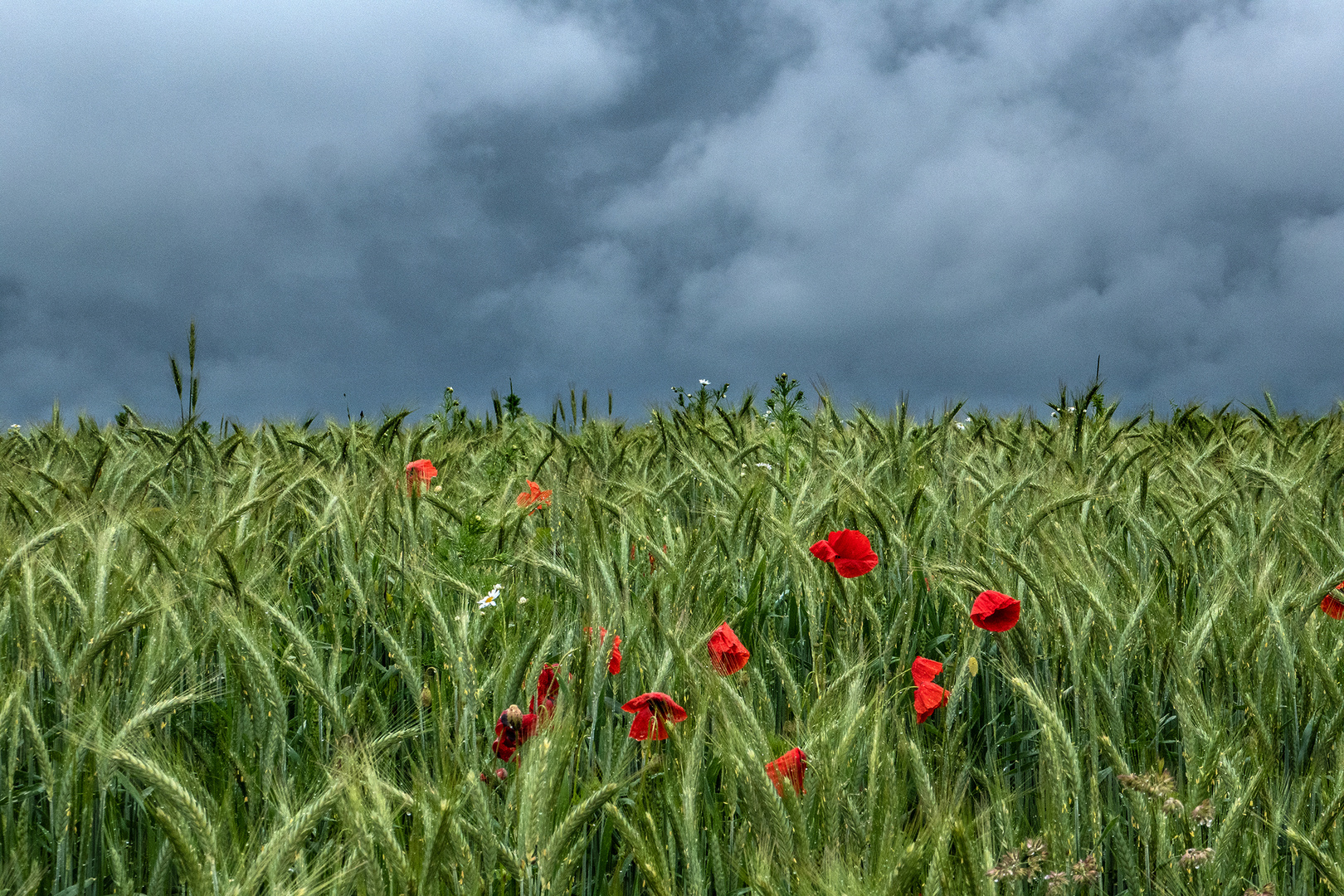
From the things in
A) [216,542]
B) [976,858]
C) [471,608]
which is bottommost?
[976,858]

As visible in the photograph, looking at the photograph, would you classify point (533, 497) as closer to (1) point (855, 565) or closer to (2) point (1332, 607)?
(1) point (855, 565)

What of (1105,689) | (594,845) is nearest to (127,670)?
(594,845)

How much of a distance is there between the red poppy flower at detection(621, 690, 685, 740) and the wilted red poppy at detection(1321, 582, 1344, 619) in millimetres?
2002

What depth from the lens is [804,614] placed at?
2.77 meters

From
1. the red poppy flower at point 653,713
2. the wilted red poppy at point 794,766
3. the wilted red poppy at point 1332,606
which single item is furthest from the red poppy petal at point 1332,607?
the red poppy flower at point 653,713

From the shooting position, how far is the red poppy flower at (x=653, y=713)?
68.1 inches

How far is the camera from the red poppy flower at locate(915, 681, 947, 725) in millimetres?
2053

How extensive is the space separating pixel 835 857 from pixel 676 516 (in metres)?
2.58

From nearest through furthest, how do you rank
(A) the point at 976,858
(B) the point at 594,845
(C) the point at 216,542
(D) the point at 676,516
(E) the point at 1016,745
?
(A) the point at 976,858 < (B) the point at 594,845 < (E) the point at 1016,745 < (C) the point at 216,542 < (D) the point at 676,516

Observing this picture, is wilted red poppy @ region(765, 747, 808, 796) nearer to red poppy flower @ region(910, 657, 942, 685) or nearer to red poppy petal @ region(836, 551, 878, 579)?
red poppy flower @ region(910, 657, 942, 685)

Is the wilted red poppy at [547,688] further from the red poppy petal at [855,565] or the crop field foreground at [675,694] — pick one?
the red poppy petal at [855,565]

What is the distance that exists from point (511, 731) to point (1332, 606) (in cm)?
235

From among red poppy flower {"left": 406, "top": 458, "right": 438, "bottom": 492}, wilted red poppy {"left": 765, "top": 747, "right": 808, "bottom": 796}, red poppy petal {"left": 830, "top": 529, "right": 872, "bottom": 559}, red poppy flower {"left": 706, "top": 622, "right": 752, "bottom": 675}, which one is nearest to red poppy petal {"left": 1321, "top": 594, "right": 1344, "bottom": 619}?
red poppy petal {"left": 830, "top": 529, "right": 872, "bottom": 559}

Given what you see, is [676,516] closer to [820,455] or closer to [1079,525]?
[820,455]
